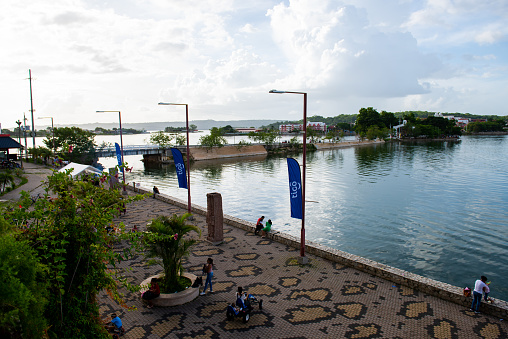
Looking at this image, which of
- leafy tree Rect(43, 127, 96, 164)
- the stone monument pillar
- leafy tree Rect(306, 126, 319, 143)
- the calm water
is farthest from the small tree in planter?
A: leafy tree Rect(306, 126, 319, 143)

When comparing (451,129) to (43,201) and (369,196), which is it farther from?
(43,201)

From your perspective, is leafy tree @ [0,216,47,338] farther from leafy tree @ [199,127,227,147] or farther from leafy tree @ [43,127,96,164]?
leafy tree @ [199,127,227,147]

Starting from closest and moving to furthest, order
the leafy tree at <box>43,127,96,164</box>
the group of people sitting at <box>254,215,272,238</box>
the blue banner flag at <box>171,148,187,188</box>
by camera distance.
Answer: the group of people sitting at <box>254,215,272,238</box>
the blue banner flag at <box>171,148,187,188</box>
the leafy tree at <box>43,127,96,164</box>

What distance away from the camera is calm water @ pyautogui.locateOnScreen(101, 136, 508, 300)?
76.5 ft

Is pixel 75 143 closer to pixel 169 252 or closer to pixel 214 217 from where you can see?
pixel 214 217

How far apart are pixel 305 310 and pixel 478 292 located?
20.8ft

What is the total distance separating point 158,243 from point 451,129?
21027 centimetres

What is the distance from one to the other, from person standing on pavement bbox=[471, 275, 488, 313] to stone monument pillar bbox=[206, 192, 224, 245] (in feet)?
42.4

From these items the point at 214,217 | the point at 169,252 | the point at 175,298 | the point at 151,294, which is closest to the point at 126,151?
the point at 214,217

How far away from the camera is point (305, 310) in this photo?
13609mm

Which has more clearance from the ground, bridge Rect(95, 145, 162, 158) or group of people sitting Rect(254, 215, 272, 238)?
bridge Rect(95, 145, 162, 158)

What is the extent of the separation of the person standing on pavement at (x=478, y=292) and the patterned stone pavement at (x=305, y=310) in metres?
0.31

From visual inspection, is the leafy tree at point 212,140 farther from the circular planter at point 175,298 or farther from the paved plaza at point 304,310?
the circular planter at point 175,298

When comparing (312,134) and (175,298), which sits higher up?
(312,134)
